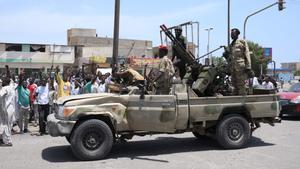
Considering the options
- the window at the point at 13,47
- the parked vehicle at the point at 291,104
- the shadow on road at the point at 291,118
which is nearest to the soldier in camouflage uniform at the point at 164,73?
the parked vehicle at the point at 291,104

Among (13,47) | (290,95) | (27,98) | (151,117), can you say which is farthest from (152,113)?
(13,47)

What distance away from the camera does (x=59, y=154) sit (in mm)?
9344

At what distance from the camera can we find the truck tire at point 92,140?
28.1 feet

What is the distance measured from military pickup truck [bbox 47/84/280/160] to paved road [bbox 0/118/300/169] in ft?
1.19

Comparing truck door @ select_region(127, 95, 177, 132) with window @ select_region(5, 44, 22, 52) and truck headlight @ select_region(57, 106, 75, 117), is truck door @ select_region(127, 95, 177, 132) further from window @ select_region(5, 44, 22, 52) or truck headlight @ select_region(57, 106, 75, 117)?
window @ select_region(5, 44, 22, 52)

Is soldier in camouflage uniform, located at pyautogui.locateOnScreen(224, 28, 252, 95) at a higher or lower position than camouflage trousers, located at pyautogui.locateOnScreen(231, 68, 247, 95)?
higher

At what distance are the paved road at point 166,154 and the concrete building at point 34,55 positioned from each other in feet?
163

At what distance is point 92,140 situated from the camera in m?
8.72

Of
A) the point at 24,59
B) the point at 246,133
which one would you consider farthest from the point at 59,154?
the point at 24,59

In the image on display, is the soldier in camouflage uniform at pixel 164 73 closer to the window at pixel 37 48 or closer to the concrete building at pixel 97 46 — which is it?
the concrete building at pixel 97 46

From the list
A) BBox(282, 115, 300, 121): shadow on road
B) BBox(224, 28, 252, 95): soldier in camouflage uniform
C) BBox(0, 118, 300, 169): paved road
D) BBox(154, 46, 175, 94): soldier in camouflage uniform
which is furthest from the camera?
BBox(282, 115, 300, 121): shadow on road

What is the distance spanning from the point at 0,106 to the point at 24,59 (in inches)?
2064

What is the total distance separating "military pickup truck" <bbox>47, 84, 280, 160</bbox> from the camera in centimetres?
862

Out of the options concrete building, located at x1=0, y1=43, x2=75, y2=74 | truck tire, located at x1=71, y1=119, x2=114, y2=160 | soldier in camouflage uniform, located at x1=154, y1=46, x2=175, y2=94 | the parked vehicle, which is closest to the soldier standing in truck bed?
soldier in camouflage uniform, located at x1=154, y1=46, x2=175, y2=94
